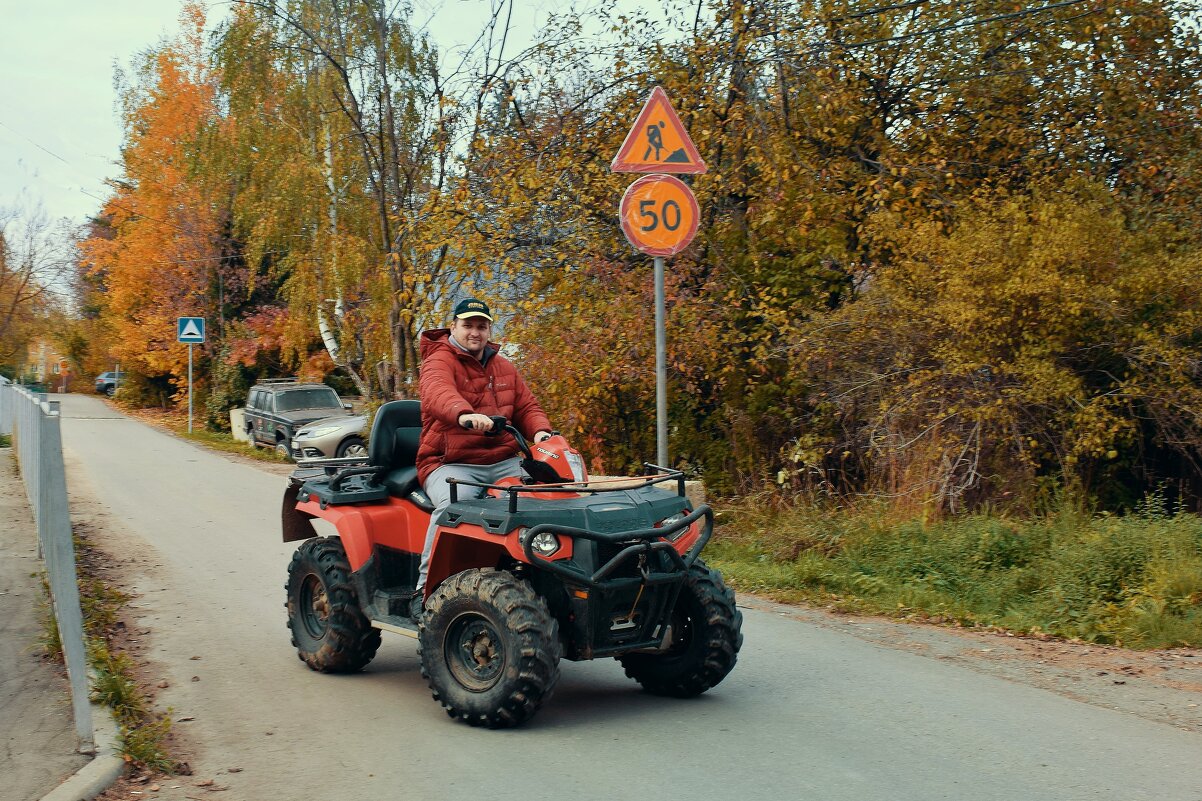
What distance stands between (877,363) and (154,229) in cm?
3393

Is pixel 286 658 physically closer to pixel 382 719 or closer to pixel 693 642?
pixel 382 719

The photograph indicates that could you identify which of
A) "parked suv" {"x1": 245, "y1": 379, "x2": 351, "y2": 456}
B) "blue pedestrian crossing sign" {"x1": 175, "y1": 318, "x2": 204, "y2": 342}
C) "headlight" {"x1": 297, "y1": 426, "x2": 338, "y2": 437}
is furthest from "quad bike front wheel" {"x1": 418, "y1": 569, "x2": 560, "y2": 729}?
"blue pedestrian crossing sign" {"x1": 175, "y1": 318, "x2": 204, "y2": 342}

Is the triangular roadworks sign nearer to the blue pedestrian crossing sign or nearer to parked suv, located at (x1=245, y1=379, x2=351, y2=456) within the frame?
parked suv, located at (x1=245, y1=379, x2=351, y2=456)

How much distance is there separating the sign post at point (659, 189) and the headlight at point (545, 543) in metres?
3.79

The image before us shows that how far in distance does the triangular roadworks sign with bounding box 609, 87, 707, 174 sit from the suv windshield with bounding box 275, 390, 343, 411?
18.3m

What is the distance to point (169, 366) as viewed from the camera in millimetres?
42438

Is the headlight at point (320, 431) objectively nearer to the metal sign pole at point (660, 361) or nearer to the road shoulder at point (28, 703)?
the road shoulder at point (28, 703)

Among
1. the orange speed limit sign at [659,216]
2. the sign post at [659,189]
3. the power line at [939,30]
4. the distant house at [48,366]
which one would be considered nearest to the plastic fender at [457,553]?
the sign post at [659,189]

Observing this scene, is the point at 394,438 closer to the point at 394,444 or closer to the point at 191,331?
the point at 394,444

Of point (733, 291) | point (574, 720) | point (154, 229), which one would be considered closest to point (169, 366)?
point (154, 229)

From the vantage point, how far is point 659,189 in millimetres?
10031

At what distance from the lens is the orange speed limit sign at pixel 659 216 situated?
32.8 feet

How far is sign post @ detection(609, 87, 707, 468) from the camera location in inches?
384

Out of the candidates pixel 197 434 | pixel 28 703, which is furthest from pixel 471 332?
pixel 197 434
